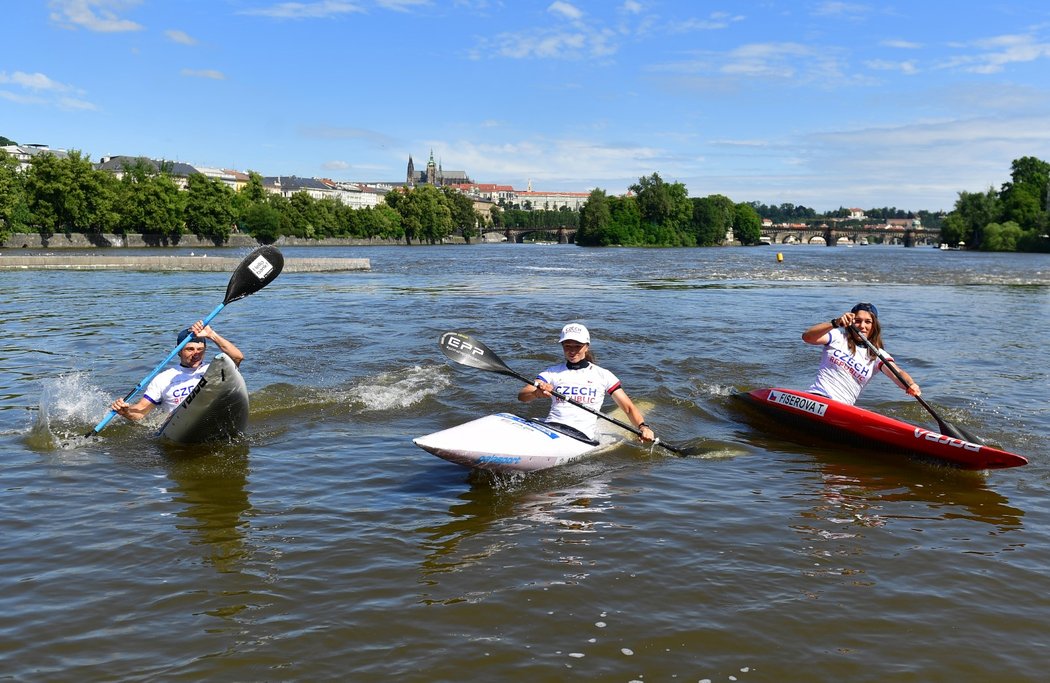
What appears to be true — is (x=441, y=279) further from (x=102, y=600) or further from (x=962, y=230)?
(x=962, y=230)

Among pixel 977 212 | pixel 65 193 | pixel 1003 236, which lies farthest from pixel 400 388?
pixel 977 212

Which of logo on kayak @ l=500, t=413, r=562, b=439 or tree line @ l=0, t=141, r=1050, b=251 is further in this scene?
tree line @ l=0, t=141, r=1050, b=251

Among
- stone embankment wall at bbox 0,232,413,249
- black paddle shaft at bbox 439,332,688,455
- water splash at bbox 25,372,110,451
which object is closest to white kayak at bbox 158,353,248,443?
water splash at bbox 25,372,110,451

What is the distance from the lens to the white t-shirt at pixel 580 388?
853 centimetres

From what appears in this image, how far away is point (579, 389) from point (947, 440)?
3947mm

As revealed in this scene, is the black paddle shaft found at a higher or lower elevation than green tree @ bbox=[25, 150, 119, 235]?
lower

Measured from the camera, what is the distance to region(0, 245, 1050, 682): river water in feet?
15.7

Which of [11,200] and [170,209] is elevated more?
[170,209]

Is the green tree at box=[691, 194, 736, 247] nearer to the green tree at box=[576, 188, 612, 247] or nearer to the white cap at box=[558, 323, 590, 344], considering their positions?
the green tree at box=[576, 188, 612, 247]

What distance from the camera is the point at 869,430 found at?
9383 millimetres

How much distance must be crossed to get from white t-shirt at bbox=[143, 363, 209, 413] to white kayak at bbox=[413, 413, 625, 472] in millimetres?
3210

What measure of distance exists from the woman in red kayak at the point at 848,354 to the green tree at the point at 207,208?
103m

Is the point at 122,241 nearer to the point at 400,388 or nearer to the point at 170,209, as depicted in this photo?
the point at 170,209

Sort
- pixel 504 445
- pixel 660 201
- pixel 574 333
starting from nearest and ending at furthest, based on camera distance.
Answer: pixel 504 445
pixel 574 333
pixel 660 201
